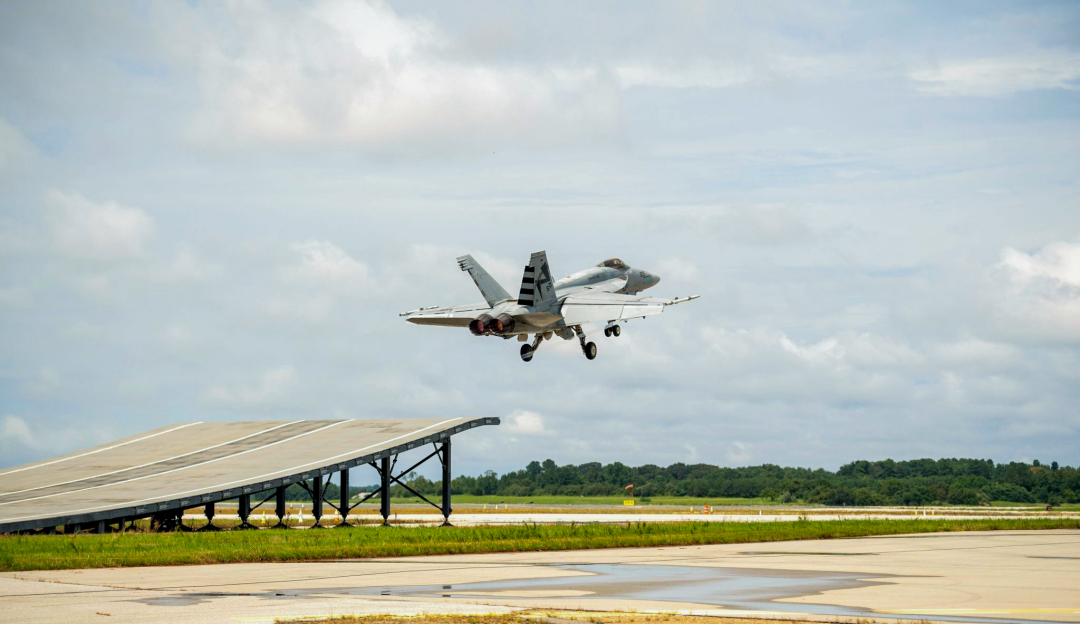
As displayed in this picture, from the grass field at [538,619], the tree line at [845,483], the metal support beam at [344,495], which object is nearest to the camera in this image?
the grass field at [538,619]

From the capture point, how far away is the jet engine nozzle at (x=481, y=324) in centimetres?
4228

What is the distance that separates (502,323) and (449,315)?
413 centimetres

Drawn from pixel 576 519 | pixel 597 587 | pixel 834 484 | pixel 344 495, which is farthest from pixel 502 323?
pixel 834 484

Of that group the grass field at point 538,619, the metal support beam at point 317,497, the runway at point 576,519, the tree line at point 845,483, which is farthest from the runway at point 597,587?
the tree line at point 845,483

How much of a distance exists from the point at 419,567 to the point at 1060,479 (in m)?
110

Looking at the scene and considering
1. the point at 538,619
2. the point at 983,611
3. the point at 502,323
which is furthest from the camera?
the point at 502,323

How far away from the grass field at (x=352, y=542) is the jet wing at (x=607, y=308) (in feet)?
29.5

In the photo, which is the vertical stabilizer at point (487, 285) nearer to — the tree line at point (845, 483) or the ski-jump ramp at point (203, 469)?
the ski-jump ramp at point (203, 469)

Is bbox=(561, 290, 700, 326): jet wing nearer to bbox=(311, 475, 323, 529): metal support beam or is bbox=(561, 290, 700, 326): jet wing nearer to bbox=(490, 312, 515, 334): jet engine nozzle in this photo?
bbox=(490, 312, 515, 334): jet engine nozzle

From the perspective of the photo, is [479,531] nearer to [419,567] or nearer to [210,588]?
[419,567]

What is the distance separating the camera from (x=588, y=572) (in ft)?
71.9

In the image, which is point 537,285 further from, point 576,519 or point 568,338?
point 576,519

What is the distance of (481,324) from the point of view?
42281mm

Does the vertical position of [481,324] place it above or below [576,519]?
above
